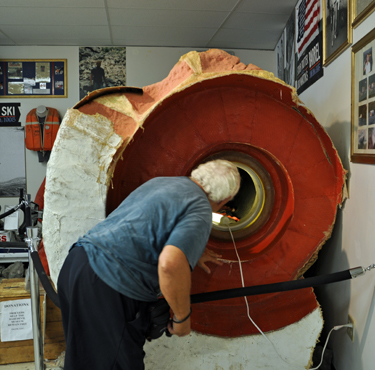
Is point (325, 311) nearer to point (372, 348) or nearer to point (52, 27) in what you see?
point (372, 348)

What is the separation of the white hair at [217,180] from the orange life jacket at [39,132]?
3769mm

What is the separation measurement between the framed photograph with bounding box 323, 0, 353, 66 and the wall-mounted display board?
3802 mm

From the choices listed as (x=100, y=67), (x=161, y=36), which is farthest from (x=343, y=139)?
(x=100, y=67)

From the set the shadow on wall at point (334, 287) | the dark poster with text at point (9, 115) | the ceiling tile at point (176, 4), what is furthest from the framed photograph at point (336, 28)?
the dark poster with text at point (9, 115)

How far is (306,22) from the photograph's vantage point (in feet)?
9.27

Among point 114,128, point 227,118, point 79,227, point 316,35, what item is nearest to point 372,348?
point 227,118

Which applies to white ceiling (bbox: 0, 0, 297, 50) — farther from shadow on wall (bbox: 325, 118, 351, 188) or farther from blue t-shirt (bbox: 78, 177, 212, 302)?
blue t-shirt (bbox: 78, 177, 212, 302)

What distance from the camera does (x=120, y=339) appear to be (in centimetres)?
136

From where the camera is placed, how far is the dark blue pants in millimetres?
1323

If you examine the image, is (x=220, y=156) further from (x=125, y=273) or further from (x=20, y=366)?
(x=20, y=366)

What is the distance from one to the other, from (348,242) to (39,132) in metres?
4.18

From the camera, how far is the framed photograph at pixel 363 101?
158 cm

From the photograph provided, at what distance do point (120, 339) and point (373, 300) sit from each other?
3.60 ft

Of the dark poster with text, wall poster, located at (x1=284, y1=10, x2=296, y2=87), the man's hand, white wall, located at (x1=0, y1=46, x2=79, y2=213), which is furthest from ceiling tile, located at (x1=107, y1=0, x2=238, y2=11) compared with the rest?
the man's hand
